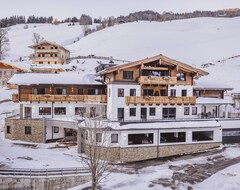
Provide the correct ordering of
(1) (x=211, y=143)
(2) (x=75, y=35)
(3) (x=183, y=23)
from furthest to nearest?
(2) (x=75, y=35) → (3) (x=183, y=23) → (1) (x=211, y=143)

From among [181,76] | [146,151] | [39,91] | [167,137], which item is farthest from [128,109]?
[39,91]

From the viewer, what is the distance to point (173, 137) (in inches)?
1660

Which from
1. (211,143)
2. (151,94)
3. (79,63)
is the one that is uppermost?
(79,63)

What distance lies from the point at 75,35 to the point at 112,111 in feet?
504

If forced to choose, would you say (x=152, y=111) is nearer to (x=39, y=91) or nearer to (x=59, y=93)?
(x=59, y=93)

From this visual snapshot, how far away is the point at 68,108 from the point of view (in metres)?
48.2

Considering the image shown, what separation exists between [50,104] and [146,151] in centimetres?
1699

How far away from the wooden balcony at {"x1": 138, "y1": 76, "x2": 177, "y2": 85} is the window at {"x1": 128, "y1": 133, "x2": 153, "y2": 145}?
22.2 ft

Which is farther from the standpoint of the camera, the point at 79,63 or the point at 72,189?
the point at 79,63

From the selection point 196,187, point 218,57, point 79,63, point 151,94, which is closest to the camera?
point 196,187

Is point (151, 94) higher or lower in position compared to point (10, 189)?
higher

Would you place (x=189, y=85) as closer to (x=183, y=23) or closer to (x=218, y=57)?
(x=218, y=57)

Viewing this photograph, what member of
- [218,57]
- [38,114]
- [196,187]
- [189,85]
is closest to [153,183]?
[196,187]

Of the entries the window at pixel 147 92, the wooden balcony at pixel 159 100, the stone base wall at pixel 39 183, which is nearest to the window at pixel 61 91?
the wooden balcony at pixel 159 100
